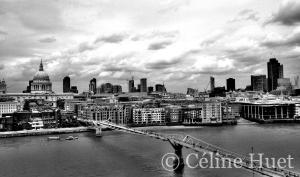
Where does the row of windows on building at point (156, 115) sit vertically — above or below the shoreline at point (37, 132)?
above

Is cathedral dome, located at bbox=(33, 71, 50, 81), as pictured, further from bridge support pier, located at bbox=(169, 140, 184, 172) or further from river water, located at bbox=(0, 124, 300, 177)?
bridge support pier, located at bbox=(169, 140, 184, 172)

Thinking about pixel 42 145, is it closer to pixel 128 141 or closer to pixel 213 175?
pixel 128 141

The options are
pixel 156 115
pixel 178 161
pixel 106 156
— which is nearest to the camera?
pixel 178 161

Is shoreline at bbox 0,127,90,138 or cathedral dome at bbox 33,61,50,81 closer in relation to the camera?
shoreline at bbox 0,127,90,138

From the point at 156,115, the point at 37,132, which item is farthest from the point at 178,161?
the point at 156,115

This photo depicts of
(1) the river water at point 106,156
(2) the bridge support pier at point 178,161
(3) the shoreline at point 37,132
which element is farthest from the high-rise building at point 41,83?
(2) the bridge support pier at point 178,161

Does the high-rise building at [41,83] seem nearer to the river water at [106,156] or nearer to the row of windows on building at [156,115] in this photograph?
the row of windows on building at [156,115]

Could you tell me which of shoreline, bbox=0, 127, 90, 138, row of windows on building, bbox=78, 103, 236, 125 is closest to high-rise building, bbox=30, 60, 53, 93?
row of windows on building, bbox=78, 103, 236, 125

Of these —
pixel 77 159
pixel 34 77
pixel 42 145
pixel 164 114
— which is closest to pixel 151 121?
pixel 164 114

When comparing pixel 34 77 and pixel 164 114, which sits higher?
pixel 34 77

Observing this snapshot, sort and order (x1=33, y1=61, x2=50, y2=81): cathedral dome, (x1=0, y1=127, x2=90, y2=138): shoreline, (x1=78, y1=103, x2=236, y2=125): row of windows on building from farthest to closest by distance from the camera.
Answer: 1. (x1=33, y1=61, x2=50, y2=81): cathedral dome
2. (x1=78, y1=103, x2=236, y2=125): row of windows on building
3. (x1=0, y1=127, x2=90, y2=138): shoreline

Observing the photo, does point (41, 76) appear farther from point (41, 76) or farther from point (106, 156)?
point (106, 156)
